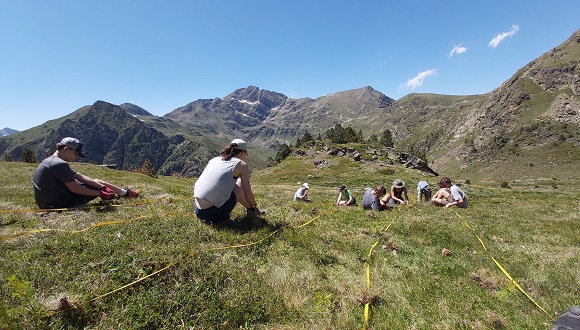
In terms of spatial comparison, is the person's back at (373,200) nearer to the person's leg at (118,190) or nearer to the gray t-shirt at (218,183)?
the gray t-shirt at (218,183)

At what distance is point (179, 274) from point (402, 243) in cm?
666

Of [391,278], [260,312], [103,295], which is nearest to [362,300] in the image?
[391,278]

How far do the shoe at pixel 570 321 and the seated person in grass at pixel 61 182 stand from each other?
1304cm

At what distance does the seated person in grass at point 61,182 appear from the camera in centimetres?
956

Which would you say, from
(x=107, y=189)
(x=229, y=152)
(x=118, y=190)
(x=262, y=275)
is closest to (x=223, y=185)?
(x=229, y=152)

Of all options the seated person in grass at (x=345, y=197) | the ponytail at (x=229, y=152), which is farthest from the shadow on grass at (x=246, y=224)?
the seated person in grass at (x=345, y=197)

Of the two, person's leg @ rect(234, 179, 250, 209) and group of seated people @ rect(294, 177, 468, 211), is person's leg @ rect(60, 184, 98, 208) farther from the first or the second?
group of seated people @ rect(294, 177, 468, 211)

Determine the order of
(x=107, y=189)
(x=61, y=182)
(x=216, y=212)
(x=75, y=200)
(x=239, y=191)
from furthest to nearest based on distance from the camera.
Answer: (x=107, y=189) < (x=75, y=200) < (x=61, y=182) < (x=239, y=191) < (x=216, y=212)

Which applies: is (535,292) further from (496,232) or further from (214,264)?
(214,264)

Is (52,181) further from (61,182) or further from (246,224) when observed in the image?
(246,224)

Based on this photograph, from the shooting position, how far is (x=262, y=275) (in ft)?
20.3

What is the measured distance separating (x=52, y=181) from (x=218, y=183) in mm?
6391

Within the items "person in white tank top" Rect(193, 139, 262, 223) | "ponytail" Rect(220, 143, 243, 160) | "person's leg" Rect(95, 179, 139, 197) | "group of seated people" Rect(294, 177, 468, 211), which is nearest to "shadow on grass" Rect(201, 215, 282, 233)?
"person in white tank top" Rect(193, 139, 262, 223)

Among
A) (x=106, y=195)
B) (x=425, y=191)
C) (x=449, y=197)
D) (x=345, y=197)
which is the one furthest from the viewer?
(x=425, y=191)
